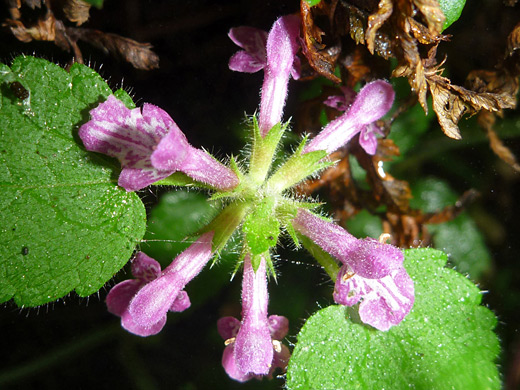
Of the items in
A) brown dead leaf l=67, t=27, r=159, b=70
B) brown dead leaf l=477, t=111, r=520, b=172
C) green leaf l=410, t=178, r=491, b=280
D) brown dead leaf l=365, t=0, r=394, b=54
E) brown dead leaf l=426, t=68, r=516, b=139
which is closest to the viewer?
brown dead leaf l=365, t=0, r=394, b=54

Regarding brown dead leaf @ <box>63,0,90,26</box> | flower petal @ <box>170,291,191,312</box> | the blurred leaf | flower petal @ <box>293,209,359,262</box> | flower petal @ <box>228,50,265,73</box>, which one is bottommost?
the blurred leaf

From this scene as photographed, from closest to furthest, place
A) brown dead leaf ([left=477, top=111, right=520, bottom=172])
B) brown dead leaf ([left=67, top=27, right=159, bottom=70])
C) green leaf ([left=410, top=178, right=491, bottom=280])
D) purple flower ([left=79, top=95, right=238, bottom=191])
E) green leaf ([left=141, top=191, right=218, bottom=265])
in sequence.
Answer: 1. purple flower ([left=79, top=95, right=238, bottom=191])
2. brown dead leaf ([left=67, top=27, right=159, bottom=70])
3. brown dead leaf ([left=477, top=111, right=520, bottom=172])
4. green leaf ([left=141, top=191, right=218, bottom=265])
5. green leaf ([left=410, top=178, right=491, bottom=280])

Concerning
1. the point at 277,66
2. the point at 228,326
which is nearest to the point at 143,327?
the point at 228,326

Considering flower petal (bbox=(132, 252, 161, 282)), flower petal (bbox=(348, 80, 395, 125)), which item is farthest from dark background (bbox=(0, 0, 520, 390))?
flower petal (bbox=(132, 252, 161, 282))

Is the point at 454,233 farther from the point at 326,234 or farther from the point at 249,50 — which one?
the point at 249,50

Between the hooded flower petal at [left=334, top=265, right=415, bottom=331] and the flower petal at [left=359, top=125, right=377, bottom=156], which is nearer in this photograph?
the hooded flower petal at [left=334, top=265, right=415, bottom=331]

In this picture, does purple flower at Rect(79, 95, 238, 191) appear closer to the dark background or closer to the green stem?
the green stem
